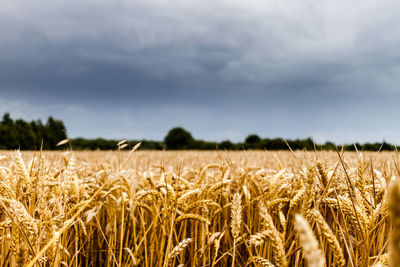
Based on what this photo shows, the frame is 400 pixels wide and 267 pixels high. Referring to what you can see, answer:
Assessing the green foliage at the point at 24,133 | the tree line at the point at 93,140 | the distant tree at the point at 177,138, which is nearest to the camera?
the tree line at the point at 93,140

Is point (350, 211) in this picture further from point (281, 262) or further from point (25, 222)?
point (25, 222)

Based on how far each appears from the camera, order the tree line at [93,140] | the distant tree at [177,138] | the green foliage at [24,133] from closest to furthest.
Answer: the tree line at [93,140]
the green foliage at [24,133]
the distant tree at [177,138]

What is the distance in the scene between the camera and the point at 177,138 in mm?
40781

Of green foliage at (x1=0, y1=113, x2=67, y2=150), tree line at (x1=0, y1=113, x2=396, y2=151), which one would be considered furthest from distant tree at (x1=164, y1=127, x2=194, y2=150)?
green foliage at (x1=0, y1=113, x2=67, y2=150)

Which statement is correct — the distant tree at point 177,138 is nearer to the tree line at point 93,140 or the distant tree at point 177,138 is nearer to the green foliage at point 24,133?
the tree line at point 93,140

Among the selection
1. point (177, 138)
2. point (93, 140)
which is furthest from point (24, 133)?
point (177, 138)

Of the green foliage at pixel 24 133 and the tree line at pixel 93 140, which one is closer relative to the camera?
the tree line at pixel 93 140

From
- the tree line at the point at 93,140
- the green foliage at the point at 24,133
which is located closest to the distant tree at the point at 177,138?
the tree line at the point at 93,140

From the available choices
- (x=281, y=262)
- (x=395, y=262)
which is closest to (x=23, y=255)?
(x=281, y=262)

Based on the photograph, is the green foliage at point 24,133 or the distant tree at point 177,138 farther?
the distant tree at point 177,138

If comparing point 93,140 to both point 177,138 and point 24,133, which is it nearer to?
point 24,133

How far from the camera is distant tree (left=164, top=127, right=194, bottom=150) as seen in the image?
132 ft

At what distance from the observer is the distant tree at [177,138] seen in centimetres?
4025

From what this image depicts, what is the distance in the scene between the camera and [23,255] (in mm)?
939
